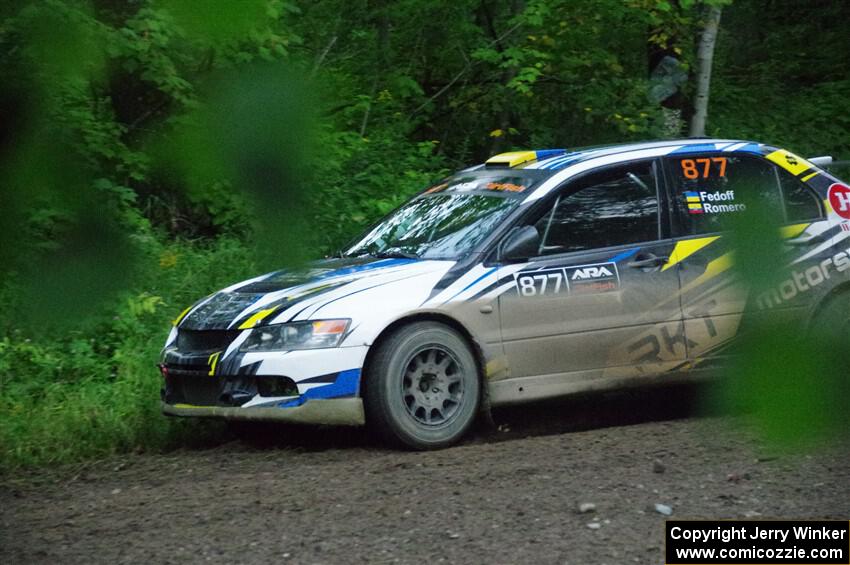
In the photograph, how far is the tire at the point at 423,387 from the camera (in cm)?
632

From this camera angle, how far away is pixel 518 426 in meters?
7.28

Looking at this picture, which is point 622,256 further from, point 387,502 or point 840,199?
point 387,502

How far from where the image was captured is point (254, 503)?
5.20m

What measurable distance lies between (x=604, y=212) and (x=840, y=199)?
1544mm

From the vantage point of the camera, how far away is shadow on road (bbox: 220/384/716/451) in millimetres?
6820

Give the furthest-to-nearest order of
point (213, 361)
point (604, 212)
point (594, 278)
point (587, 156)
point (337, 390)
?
point (587, 156) → point (604, 212) → point (594, 278) → point (213, 361) → point (337, 390)

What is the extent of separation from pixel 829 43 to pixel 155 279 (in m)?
16.6

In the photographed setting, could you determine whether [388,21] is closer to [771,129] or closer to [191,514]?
[191,514]

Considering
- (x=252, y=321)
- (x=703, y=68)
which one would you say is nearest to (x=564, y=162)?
(x=252, y=321)

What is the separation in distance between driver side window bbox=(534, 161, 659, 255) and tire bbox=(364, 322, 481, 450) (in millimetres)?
804

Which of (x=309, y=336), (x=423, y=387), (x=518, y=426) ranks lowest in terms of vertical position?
(x=518, y=426)

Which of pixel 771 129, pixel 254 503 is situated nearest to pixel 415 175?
pixel 254 503

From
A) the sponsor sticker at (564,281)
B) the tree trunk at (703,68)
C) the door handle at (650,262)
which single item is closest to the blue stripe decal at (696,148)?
the door handle at (650,262)

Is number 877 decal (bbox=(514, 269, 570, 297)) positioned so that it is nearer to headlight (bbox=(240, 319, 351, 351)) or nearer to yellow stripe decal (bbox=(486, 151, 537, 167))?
yellow stripe decal (bbox=(486, 151, 537, 167))
